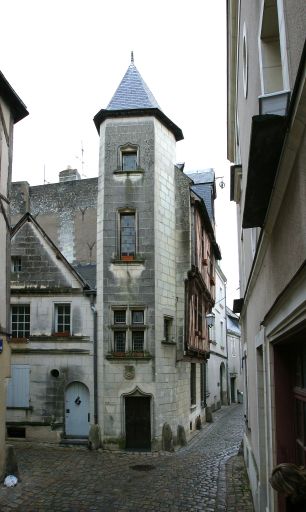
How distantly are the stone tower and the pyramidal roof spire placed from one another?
4 cm

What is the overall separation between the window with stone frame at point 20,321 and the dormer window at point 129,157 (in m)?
5.83

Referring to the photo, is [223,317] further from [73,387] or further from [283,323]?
[283,323]

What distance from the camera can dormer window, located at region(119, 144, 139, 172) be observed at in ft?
57.1

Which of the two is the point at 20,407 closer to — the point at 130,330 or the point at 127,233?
the point at 130,330

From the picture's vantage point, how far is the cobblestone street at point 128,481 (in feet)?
30.7

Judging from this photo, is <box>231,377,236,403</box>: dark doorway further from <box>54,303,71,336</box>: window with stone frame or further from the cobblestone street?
<box>54,303,71,336</box>: window with stone frame

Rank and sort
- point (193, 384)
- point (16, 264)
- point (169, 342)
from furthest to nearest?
point (193, 384) < point (16, 264) < point (169, 342)

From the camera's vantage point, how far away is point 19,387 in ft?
55.8

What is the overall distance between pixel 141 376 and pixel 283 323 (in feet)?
40.6

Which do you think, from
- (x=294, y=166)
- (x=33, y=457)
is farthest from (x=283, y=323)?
(x=33, y=457)

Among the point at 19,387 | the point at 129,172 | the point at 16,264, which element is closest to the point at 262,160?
the point at 129,172

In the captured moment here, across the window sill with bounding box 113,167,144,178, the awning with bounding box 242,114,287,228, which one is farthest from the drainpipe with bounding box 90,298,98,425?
the awning with bounding box 242,114,287,228

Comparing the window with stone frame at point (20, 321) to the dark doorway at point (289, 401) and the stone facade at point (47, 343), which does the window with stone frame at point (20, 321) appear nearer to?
the stone facade at point (47, 343)

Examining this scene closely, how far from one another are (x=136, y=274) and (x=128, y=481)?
6767 mm
